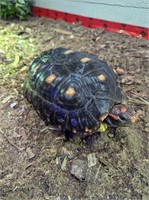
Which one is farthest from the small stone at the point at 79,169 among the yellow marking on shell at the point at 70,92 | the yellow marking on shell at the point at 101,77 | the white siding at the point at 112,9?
the white siding at the point at 112,9

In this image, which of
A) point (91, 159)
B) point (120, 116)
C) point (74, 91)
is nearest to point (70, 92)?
point (74, 91)

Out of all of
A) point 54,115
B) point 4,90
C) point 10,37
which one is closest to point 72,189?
point 54,115

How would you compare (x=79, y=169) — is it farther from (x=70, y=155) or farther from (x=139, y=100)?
(x=139, y=100)

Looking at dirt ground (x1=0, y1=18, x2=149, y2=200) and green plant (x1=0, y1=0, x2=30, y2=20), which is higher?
green plant (x1=0, y1=0, x2=30, y2=20)

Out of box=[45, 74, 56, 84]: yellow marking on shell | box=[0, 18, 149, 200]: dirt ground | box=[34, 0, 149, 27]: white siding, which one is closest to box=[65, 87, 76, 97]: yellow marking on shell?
box=[45, 74, 56, 84]: yellow marking on shell

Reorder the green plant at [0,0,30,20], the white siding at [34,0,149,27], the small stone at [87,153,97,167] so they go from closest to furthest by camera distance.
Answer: the small stone at [87,153,97,167], the white siding at [34,0,149,27], the green plant at [0,0,30,20]

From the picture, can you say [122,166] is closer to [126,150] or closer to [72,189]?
[126,150]

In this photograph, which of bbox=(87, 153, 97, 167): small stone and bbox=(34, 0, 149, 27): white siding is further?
bbox=(34, 0, 149, 27): white siding

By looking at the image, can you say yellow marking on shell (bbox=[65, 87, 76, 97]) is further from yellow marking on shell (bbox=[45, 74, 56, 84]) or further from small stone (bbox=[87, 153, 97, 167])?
small stone (bbox=[87, 153, 97, 167])
